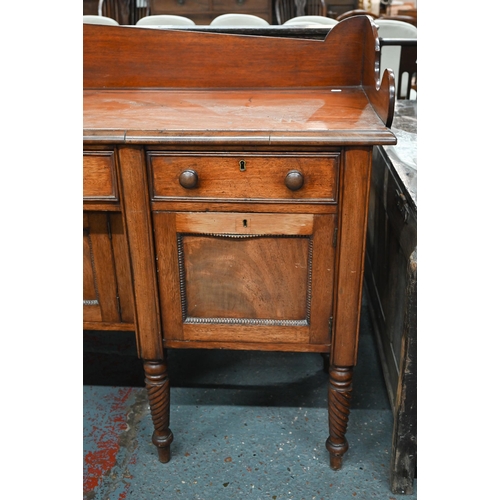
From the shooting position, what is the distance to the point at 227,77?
1.48 metres

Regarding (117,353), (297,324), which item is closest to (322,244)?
(297,324)

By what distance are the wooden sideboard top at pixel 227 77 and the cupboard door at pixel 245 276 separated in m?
0.22

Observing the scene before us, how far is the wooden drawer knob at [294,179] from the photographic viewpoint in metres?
1.08

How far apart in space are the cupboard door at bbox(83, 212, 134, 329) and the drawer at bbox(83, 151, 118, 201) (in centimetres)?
9

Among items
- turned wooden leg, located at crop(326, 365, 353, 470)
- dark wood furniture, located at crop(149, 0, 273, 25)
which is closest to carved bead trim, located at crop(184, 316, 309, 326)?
turned wooden leg, located at crop(326, 365, 353, 470)

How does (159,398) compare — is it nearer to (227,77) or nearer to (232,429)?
(232,429)

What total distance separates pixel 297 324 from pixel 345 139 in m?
0.44

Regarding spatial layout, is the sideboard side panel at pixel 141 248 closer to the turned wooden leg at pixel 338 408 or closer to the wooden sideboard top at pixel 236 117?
the wooden sideboard top at pixel 236 117

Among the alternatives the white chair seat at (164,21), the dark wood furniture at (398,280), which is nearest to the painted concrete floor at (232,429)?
the dark wood furniture at (398,280)

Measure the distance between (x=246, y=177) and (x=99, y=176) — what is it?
31cm

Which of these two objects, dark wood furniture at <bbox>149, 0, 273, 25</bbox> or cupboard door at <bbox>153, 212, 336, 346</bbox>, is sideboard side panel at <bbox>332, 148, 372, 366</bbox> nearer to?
cupboard door at <bbox>153, 212, 336, 346</bbox>

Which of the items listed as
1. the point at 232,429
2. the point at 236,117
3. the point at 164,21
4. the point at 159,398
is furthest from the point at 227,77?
the point at 164,21

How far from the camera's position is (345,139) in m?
1.04

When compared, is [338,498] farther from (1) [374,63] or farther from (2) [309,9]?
(2) [309,9]
